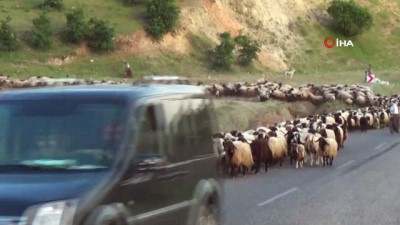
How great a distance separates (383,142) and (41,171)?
25.1m

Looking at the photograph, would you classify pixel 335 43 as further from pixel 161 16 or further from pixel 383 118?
pixel 383 118

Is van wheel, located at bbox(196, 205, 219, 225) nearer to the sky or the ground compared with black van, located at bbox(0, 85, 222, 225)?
nearer to the ground

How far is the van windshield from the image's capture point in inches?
268

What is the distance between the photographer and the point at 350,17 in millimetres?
83938

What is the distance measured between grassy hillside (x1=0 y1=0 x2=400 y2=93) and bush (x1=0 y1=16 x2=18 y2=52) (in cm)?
50

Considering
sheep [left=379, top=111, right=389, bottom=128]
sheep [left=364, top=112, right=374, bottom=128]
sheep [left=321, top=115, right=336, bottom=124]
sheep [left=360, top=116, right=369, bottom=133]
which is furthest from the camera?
sheep [left=379, top=111, right=389, bottom=128]

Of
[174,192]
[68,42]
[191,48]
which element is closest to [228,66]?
[191,48]

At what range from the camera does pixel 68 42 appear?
59531 mm

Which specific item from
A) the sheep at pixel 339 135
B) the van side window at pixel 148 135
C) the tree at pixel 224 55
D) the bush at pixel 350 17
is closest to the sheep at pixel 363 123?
the sheep at pixel 339 135

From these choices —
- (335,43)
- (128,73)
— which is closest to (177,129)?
(128,73)

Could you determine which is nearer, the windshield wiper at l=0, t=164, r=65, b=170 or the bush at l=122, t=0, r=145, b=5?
the windshield wiper at l=0, t=164, r=65, b=170

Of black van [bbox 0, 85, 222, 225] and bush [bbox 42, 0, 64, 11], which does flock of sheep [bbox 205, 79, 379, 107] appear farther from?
black van [bbox 0, 85, 222, 225]

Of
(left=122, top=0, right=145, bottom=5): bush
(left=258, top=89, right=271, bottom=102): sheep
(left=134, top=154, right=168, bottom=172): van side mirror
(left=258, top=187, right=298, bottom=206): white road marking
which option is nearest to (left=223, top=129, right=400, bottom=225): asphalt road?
(left=258, top=187, right=298, bottom=206): white road marking

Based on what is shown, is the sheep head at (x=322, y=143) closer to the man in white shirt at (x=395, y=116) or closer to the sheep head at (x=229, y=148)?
the sheep head at (x=229, y=148)
